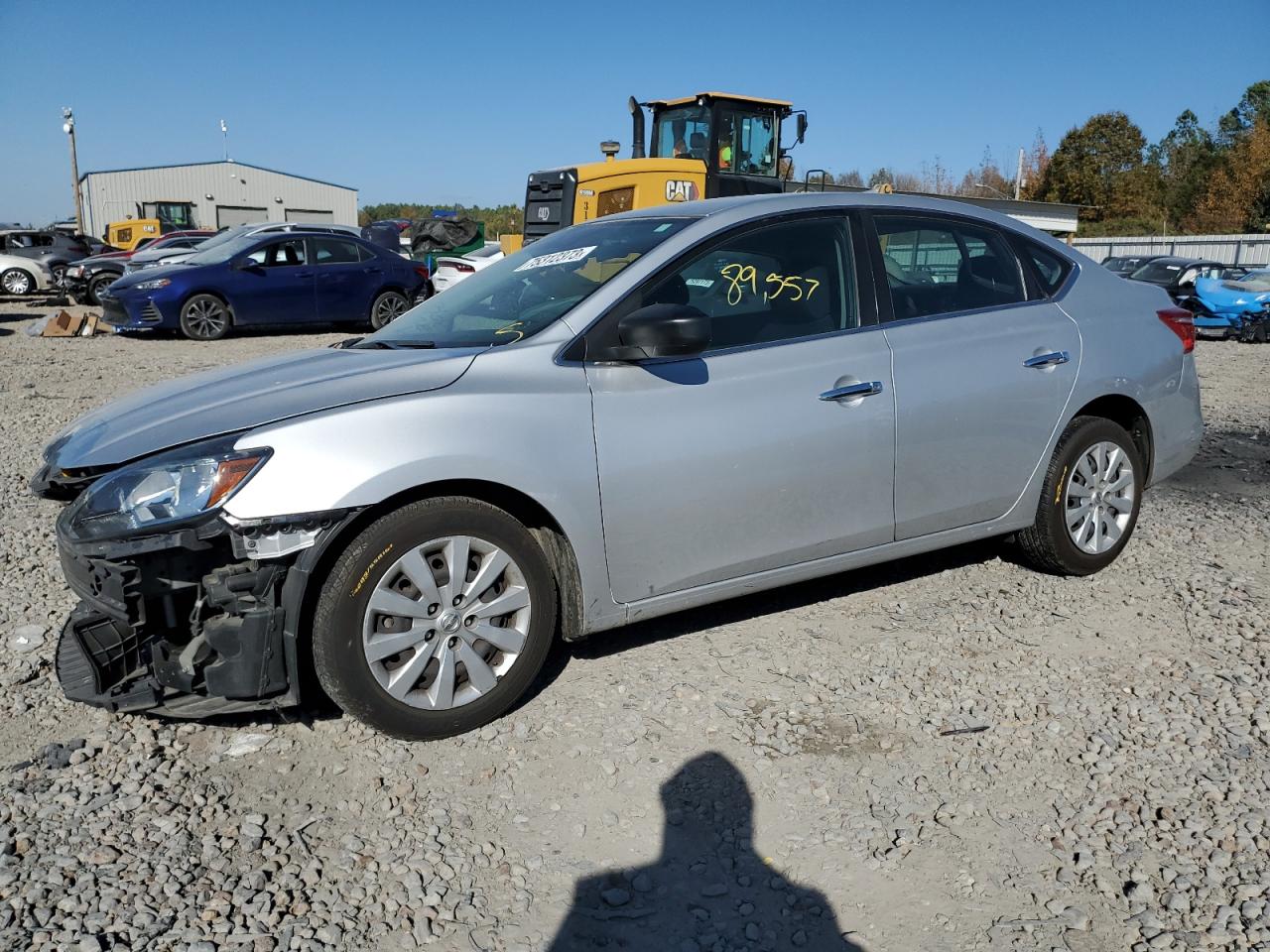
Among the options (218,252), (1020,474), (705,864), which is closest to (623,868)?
(705,864)

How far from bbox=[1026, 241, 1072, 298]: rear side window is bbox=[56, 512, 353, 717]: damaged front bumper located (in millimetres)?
3321

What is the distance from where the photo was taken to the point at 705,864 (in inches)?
A: 110

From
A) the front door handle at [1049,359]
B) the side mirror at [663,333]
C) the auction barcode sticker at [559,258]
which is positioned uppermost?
the auction barcode sticker at [559,258]

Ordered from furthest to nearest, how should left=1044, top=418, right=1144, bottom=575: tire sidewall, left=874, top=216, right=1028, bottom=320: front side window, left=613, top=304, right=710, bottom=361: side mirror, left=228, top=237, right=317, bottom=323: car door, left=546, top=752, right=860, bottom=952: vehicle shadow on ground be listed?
left=228, top=237, right=317, bottom=323: car door
left=1044, top=418, right=1144, bottom=575: tire sidewall
left=874, top=216, right=1028, bottom=320: front side window
left=613, top=304, right=710, bottom=361: side mirror
left=546, top=752, right=860, bottom=952: vehicle shadow on ground

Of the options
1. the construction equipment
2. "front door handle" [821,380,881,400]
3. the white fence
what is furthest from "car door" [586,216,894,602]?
the white fence

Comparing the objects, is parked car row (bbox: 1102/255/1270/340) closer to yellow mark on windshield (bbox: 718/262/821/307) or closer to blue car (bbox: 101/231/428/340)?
blue car (bbox: 101/231/428/340)

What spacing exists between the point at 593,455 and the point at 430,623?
770mm

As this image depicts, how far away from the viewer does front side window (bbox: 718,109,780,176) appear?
14.3 metres

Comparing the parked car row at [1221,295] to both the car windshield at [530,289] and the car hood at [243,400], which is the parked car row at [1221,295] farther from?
the car hood at [243,400]

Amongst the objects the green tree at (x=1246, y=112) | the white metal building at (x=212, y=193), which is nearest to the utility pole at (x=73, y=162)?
the white metal building at (x=212, y=193)

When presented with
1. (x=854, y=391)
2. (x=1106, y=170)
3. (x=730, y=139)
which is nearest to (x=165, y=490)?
(x=854, y=391)

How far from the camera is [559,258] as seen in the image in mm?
4312

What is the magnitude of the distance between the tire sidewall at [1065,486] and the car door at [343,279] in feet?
42.6

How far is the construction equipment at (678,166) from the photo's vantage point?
13.6 metres
